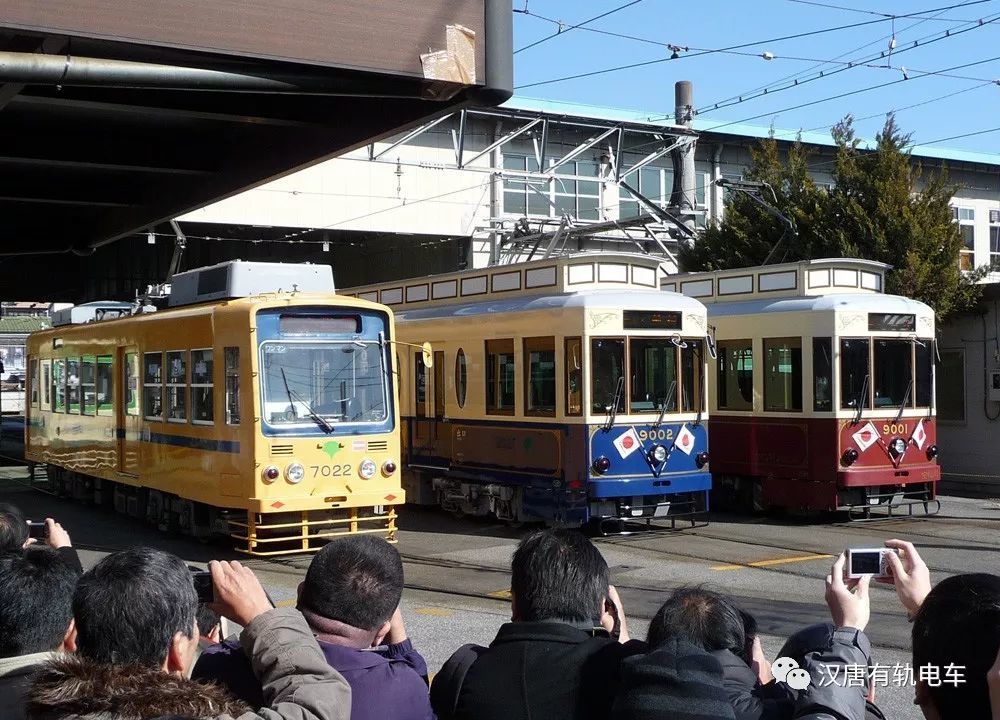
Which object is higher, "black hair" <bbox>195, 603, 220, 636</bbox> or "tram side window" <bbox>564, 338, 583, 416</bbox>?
"tram side window" <bbox>564, 338, 583, 416</bbox>

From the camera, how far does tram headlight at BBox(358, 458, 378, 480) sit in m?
13.6

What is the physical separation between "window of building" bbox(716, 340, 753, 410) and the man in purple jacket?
559 inches

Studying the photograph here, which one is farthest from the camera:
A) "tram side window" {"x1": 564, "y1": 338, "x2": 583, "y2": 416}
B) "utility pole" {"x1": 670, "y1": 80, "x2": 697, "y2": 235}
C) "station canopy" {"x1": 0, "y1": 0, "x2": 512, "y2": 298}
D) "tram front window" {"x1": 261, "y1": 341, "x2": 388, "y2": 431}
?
"utility pole" {"x1": 670, "y1": 80, "x2": 697, "y2": 235}

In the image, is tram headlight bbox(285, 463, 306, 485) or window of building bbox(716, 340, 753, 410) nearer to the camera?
tram headlight bbox(285, 463, 306, 485)

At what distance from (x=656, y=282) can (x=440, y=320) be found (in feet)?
11.0

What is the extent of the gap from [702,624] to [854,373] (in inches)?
544

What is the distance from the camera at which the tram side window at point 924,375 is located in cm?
1727

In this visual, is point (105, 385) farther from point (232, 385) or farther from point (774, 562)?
point (774, 562)

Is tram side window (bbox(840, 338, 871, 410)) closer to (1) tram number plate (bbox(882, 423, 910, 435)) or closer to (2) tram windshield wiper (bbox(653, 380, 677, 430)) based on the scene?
(1) tram number plate (bbox(882, 423, 910, 435))

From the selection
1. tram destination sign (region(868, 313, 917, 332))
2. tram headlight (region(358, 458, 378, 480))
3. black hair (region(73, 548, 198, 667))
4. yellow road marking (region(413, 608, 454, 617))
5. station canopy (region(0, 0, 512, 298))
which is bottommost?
yellow road marking (region(413, 608, 454, 617))

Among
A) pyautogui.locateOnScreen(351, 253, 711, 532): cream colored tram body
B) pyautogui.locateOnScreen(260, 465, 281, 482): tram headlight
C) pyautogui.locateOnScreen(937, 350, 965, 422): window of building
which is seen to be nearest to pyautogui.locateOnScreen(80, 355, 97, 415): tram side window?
pyautogui.locateOnScreen(351, 253, 711, 532): cream colored tram body

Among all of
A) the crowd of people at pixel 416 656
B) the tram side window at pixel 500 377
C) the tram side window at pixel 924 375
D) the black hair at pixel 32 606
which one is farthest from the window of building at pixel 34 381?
the black hair at pixel 32 606

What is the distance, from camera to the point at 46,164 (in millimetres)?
9531

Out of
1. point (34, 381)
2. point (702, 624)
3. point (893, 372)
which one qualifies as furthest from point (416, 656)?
point (34, 381)
